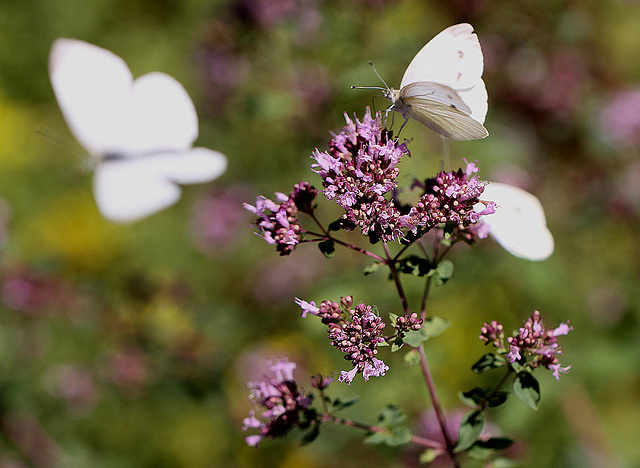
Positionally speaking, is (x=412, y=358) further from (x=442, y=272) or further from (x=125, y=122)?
(x=125, y=122)

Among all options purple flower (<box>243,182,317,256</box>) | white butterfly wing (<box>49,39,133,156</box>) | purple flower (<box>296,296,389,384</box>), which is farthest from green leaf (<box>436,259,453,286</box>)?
white butterfly wing (<box>49,39,133,156</box>)

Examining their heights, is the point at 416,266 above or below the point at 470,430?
above

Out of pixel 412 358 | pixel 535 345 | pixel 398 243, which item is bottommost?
pixel 412 358

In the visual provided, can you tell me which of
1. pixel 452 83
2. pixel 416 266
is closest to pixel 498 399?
pixel 416 266

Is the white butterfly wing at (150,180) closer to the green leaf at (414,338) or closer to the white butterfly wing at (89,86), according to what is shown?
the white butterfly wing at (89,86)

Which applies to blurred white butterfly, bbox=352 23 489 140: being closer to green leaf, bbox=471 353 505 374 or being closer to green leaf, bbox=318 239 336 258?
green leaf, bbox=318 239 336 258

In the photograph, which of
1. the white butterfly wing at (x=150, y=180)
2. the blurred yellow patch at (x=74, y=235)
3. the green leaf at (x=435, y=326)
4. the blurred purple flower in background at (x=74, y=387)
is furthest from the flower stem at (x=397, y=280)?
the blurred yellow patch at (x=74, y=235)

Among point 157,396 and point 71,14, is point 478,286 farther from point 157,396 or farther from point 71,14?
point 71,14
